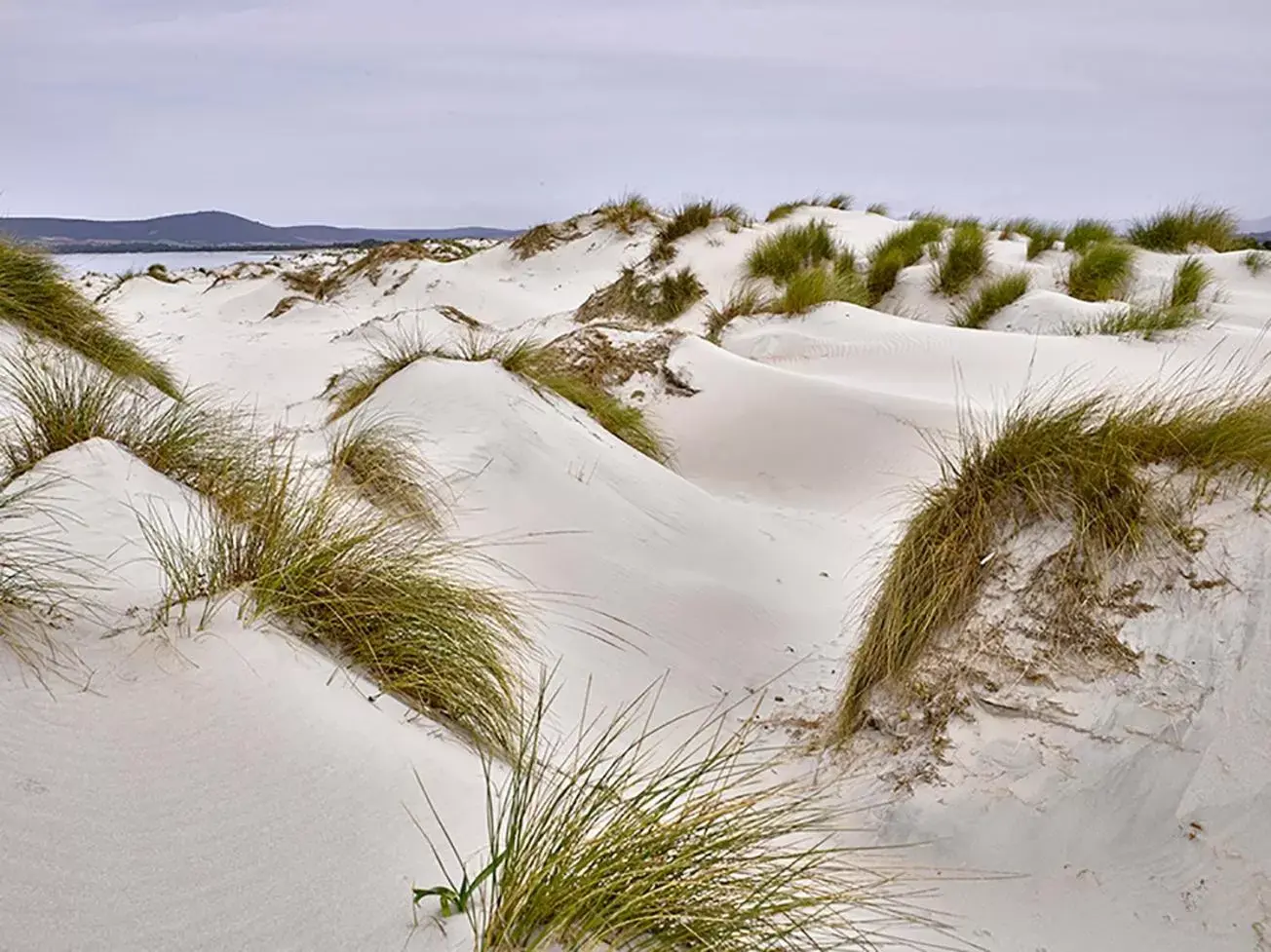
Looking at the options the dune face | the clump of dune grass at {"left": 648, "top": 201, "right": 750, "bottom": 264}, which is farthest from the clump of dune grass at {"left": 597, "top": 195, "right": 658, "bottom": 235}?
the dune face

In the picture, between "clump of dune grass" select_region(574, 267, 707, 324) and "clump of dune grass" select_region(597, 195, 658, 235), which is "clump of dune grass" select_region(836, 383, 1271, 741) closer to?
"clump of dune grass" select_region(574, 267, 707, 324)

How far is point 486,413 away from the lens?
4.42 m

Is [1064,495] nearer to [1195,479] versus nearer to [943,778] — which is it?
[1195,479]

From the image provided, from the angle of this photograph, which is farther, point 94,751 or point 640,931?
point 94,751

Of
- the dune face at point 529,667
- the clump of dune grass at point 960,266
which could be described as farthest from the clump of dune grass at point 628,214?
the dune face at point 529,667

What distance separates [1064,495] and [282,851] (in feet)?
8.17

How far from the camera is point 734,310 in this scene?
8758 mm

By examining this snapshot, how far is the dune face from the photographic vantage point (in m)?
1.42

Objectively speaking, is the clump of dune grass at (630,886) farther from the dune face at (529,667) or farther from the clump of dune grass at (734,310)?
the clump of dune grass at (734,310)

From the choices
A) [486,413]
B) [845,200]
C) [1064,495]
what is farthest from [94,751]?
[845,200]

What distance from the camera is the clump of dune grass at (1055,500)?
2.56 metres

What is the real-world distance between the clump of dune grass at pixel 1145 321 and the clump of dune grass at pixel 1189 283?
113 centimetres

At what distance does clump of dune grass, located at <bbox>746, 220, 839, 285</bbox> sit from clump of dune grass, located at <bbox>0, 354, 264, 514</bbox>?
8.20 m

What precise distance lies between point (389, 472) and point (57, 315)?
2781 mm
